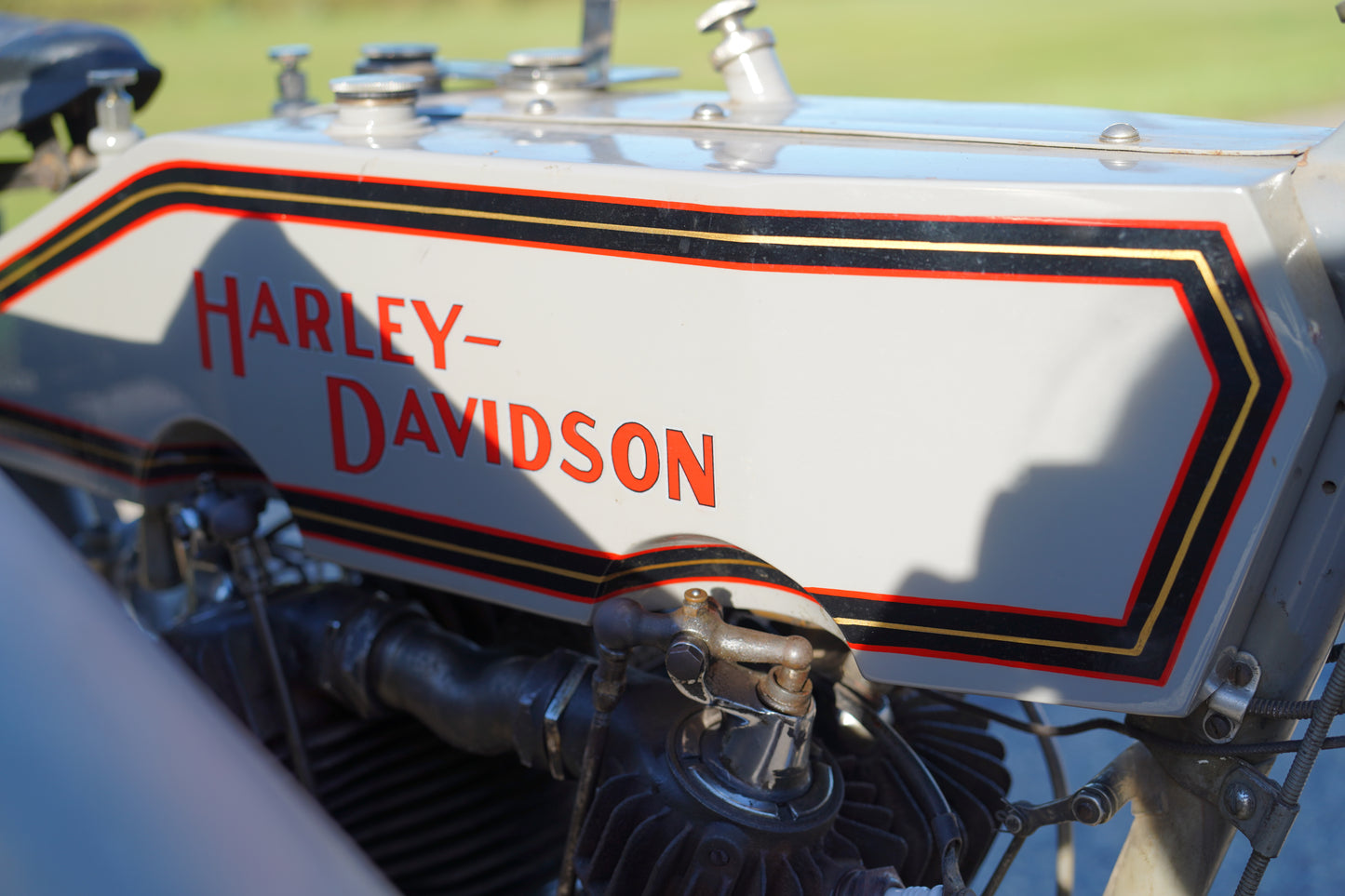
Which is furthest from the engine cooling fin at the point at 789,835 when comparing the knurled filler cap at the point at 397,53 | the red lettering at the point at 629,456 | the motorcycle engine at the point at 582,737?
the knurled filler cap at the point at 397,53

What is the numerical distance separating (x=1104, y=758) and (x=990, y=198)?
185 centimetres

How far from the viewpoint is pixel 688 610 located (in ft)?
4.39

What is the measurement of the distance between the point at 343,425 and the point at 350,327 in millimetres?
140

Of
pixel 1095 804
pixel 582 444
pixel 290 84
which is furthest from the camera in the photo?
pixel 290 84

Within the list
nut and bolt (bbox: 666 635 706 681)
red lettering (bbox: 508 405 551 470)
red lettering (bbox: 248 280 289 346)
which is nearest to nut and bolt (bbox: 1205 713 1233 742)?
nut and bolt (bbox: 666 635 706 681)

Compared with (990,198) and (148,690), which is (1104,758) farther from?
(148,690)

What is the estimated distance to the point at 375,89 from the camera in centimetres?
169

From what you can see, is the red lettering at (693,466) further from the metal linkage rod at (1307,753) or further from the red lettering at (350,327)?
the metal linkage rod at (1307,753)

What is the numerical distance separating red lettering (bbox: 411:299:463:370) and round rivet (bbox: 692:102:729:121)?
519 mm

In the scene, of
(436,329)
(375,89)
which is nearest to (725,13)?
(375,89)

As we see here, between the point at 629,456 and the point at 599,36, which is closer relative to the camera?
the point at 629,456

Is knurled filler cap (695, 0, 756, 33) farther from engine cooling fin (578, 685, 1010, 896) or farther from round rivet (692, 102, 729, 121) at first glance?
engine cooling fin (578, 685, 1010, 896)

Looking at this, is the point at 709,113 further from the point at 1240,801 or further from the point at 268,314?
the point at 1240,801

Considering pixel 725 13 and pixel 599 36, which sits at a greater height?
pixel 725 13
